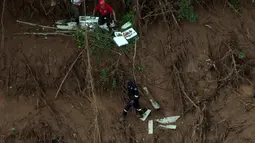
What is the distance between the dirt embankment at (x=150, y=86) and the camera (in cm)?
689

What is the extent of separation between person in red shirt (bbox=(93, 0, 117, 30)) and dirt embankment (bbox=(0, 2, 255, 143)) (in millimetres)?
617

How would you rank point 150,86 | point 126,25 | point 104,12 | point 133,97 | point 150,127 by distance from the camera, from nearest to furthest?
point 133,97
point 150,127
point 104,12
point 150,86
point 126,25

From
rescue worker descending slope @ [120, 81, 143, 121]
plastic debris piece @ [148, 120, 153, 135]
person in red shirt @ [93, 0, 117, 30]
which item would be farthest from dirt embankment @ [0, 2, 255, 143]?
person in red shirt @ [93, 0, 117, 30]

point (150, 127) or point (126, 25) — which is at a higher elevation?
point (126, 25)

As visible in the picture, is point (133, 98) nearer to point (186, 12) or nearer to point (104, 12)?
point (104, 12)

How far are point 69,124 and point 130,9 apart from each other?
7.39 ft

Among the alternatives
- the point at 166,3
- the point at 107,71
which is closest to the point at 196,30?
the point at 166,3

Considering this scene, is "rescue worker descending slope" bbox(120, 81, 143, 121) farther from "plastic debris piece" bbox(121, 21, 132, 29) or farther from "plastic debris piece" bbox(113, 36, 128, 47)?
"plastic debris piece" bbox(121, 21, 132, 29)

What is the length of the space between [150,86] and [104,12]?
4.78ft

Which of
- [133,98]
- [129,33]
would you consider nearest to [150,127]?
[133,98]

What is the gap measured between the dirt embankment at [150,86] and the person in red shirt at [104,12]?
62cm

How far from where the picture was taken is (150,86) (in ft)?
23.6

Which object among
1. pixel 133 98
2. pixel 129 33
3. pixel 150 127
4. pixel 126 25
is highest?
pixel 126 25

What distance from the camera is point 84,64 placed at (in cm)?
717
